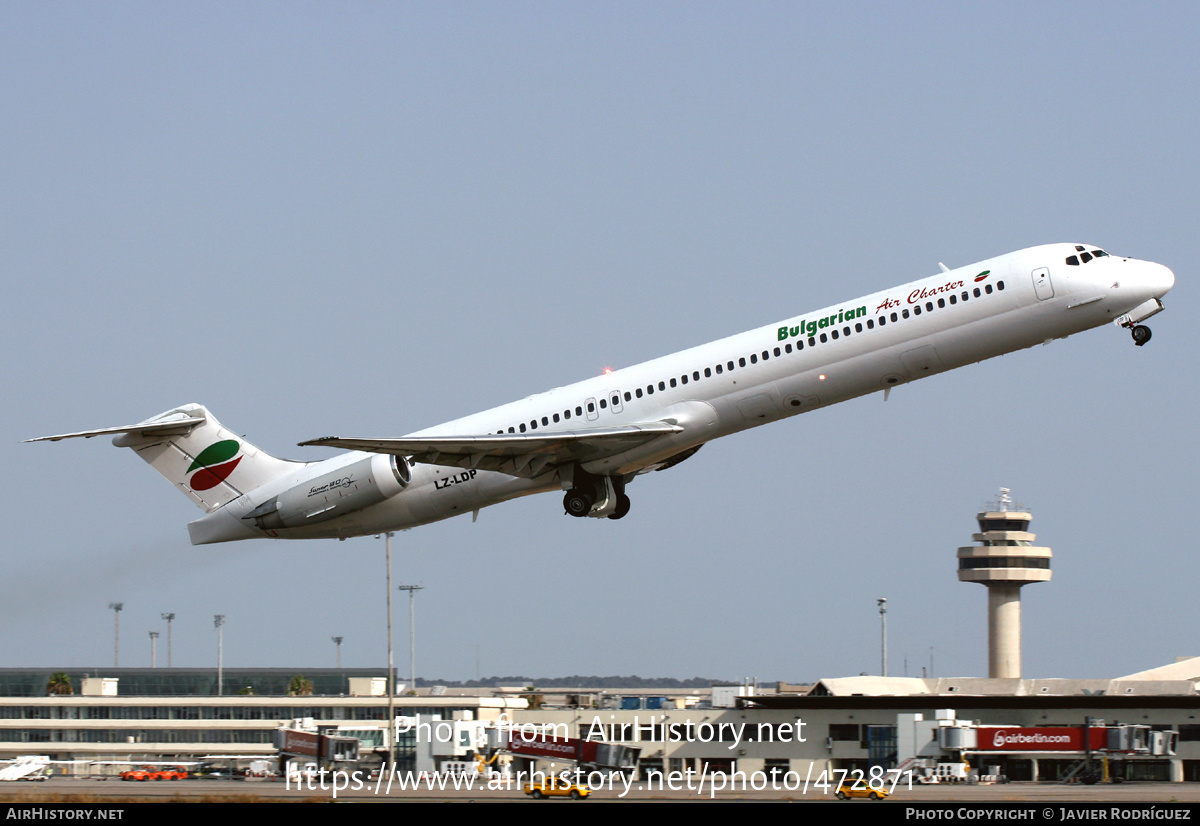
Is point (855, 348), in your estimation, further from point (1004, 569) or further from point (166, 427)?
point (1004, 569)

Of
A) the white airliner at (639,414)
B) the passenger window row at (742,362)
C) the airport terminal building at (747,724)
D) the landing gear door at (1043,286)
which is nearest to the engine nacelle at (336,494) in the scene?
the white airliner at (639,414)

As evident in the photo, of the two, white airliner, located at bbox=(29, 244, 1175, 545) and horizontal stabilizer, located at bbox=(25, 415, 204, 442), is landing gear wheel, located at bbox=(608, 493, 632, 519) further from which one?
horizontal stabilizer, located at bbox=(25, 415, 204, 442)

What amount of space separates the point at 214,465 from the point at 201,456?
0.54 metres

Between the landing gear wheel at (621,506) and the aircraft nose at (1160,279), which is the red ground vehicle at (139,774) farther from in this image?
the aircraft nose at (1160,279)

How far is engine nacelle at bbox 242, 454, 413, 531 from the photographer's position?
148 ft

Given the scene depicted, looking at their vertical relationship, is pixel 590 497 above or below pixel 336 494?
below

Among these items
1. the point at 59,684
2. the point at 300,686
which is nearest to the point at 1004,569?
the point at 300,686

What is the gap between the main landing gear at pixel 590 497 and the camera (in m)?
44.0

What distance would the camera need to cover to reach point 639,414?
4244 cm

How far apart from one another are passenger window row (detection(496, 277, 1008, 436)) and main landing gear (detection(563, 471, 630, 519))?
1867 mm

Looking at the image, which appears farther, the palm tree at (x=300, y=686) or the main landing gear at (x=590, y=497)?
the palm tree at (x=300, y=686)

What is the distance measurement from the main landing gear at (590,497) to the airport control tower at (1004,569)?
76.9 meters

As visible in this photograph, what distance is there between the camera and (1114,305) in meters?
38.6
